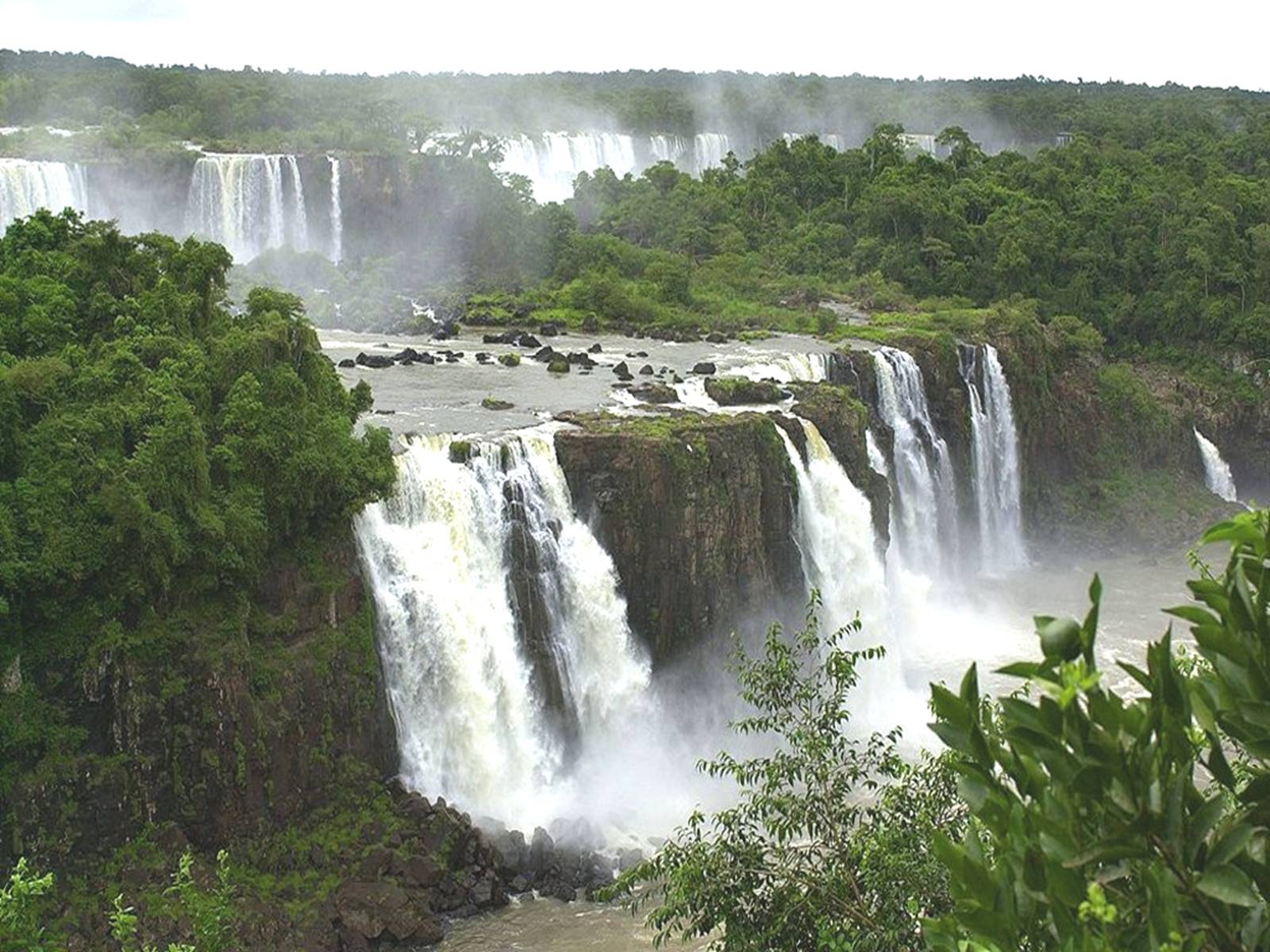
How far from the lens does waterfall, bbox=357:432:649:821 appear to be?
22469 mm

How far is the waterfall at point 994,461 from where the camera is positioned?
127 feet

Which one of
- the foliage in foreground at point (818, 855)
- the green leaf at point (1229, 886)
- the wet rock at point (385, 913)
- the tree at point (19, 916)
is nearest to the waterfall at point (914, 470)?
the wet rock at point (385, 913)

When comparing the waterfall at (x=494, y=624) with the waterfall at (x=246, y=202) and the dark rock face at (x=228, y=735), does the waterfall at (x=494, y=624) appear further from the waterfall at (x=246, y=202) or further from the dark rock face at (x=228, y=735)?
the waterfall at (x=246, y=202)

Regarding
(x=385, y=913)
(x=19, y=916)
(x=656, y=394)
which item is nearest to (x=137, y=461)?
(x=385, y=913)

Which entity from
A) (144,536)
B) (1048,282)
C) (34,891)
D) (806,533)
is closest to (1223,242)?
(1048,282)

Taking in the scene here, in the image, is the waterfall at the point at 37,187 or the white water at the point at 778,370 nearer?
the white water at the point at 778,370

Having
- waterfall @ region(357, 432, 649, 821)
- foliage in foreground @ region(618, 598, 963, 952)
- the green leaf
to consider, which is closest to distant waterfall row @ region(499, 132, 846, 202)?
waterfall @ region(357, 432, 649, 821)

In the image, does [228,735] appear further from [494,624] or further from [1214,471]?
[1214,471]

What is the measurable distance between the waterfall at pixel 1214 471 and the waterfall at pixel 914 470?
11.7 m

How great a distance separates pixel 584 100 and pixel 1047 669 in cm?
8319

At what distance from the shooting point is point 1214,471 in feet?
145

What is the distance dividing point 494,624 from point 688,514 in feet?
15.1

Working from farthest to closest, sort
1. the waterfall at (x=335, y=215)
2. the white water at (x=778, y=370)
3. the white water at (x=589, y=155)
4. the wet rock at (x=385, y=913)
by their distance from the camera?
the white water at (x=589, y=155) → the waterfall at (x=335, y=215) → the white water at (x=778, y=370) → the wet rock at (x=385, y=913)

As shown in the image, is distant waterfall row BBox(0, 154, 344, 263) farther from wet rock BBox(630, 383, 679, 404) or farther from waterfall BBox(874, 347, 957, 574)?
waterfall BBox(874, 347, 957, 574)
